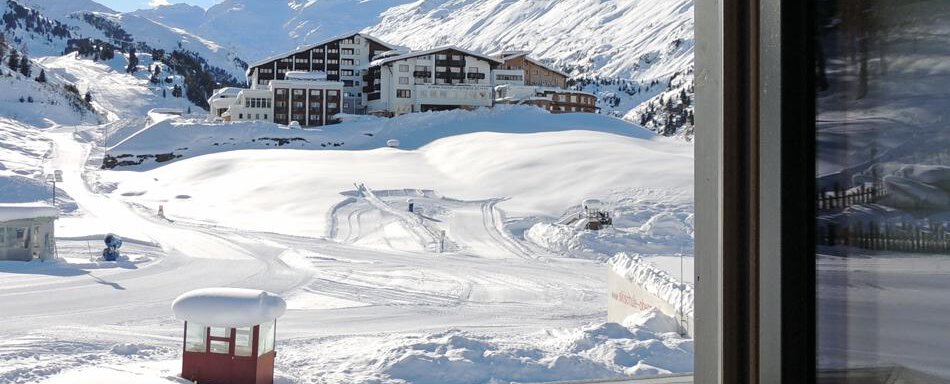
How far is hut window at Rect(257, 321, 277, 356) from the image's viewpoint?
923cm

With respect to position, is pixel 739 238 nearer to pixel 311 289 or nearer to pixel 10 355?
pixel 10 355

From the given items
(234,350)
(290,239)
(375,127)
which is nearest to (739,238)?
(234,350)

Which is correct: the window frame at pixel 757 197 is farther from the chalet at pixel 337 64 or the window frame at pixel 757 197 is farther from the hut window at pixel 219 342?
the chalet at pixel 337 64

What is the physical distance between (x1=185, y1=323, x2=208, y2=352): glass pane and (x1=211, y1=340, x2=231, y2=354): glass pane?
0.27ft

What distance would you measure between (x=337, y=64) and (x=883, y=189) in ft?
194

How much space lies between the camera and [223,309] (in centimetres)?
919

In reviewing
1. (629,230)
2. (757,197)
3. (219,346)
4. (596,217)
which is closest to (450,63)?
(596,217)

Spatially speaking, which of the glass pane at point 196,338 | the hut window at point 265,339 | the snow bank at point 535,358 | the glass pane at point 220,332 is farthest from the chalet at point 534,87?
the glass pane at point 196,338

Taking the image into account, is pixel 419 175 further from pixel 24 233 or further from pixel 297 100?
pixel 297 100

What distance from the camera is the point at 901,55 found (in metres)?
0.94

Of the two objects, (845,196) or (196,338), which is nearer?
(845,196)

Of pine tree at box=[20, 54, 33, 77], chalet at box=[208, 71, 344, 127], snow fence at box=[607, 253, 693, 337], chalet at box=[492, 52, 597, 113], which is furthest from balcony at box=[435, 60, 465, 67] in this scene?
pine tree at box=[20, 54, 33, 77]

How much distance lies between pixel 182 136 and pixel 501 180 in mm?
22142

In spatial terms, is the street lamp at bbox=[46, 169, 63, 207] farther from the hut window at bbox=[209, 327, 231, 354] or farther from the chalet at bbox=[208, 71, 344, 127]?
the hut window at bbox=[209, 327, 231, 354]
